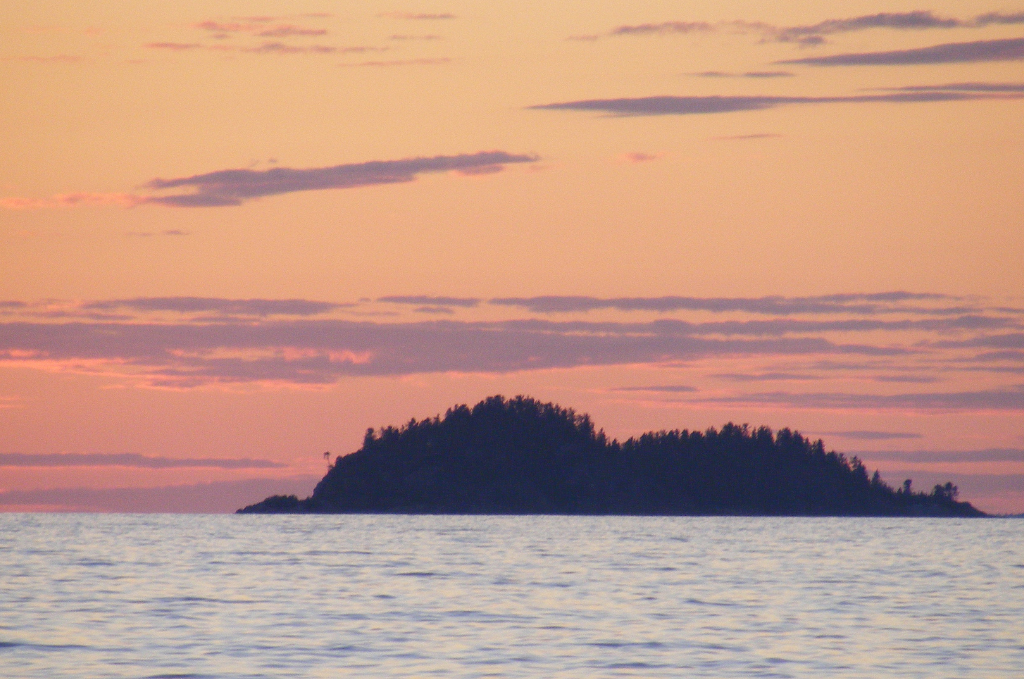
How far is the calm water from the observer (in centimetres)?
3484

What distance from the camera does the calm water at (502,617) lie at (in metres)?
34.8

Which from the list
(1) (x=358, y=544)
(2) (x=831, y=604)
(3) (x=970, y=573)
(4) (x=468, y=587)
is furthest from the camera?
(1) (x=358, y=544)

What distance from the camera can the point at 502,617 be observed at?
4500cm

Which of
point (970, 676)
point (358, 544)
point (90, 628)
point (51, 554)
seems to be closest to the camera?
point (970, 676)

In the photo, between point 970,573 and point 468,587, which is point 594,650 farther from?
point 970,573

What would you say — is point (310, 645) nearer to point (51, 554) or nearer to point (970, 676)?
point (970, 676)

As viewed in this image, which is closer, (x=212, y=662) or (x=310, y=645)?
(x=212, y=662)

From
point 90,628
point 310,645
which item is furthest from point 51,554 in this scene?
point 310,645

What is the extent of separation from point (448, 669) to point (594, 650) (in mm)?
5248

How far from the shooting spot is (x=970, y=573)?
231ft

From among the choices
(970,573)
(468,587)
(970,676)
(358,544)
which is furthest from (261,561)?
(970,676)

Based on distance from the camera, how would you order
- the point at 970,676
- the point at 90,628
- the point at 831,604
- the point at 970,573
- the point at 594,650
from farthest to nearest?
the point at 970,573 → the point at 831,604 → the point at 90,628 → the point at 594,650 → the point at 970,676

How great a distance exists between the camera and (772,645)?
38.7 meters

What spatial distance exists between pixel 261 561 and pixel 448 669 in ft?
144
